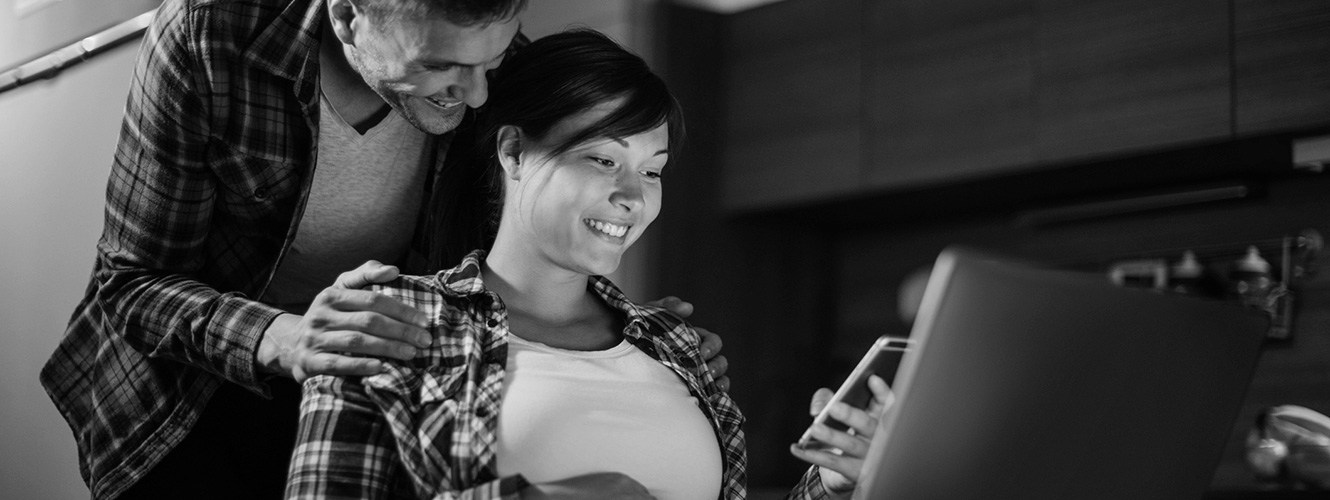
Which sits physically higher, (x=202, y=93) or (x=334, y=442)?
(x=202, y=93)

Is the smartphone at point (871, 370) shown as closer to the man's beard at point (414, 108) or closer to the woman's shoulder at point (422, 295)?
the woman's shoulder at point (422, 295)

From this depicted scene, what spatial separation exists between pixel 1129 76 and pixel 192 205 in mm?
1914

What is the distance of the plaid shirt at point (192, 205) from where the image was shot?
1.36 meters

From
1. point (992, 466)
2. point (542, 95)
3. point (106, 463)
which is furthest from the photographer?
point (106, 463)

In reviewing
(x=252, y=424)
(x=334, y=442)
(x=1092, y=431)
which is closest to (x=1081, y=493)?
(x=1092, y=431)

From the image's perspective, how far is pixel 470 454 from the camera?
3.48ft

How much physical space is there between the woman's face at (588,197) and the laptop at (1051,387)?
1.47ft

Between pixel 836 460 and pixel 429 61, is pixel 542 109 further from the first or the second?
pixel 836 460

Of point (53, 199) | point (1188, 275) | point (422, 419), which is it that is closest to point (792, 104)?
point (1188, 275)

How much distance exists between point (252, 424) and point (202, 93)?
0.37 meters

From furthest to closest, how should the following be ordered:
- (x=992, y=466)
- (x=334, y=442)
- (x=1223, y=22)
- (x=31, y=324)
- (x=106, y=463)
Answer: (x=31, y=324), (x=1223, y=22), (x=106, y=463), (x=334, y=442), (x=992, y=466)

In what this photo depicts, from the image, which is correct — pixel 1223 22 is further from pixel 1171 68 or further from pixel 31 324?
pixel 31 324

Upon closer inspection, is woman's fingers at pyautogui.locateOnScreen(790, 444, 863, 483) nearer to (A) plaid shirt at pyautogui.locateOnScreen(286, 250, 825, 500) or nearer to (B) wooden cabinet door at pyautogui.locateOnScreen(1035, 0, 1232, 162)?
(A) plaid shirt at pyautogui.locateOnScreen(286, 250, 825, 500)

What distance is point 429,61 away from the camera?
1.33 metres
